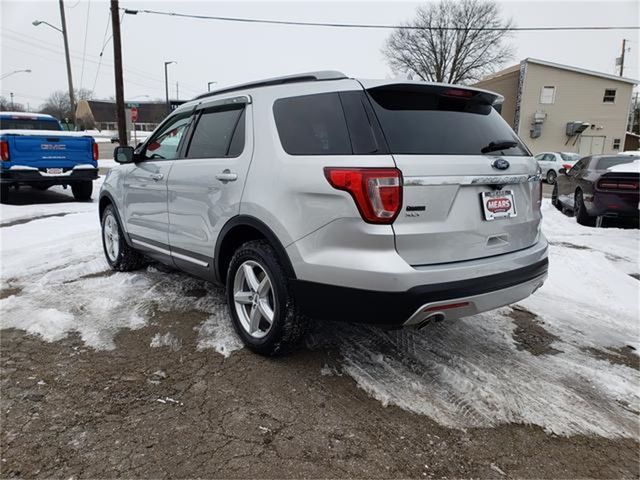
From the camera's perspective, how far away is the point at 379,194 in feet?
8.08

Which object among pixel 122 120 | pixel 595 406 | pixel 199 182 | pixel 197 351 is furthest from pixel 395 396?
pixel 122 120

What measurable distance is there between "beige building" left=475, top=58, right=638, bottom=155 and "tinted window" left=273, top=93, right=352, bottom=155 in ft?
105

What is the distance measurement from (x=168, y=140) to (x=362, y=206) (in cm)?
261

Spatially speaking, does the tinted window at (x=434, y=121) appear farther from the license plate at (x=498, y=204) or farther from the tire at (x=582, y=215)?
the tire at (x=582, y=215)

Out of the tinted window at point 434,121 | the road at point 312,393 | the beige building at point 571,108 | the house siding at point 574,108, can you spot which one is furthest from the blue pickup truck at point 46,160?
the house siding at point 574,108

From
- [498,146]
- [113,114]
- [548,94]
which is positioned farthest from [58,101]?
[498,146]

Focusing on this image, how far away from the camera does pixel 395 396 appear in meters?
2.80

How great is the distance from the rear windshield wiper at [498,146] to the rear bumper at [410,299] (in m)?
0.76

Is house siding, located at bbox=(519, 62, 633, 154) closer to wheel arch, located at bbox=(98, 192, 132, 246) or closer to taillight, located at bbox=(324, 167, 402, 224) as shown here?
wheel arch, located at bbox=(98, 192, 132, 246)

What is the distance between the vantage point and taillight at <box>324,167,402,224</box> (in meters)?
2.46

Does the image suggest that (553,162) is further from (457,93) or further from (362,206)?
Answer: (362,206)

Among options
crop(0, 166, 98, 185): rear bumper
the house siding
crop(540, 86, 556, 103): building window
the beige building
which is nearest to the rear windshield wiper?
crop(0, 166, 98, 185): rear bumper

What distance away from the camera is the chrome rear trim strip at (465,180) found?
8.22ft

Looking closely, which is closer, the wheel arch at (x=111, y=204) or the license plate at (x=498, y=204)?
the license plate at (x=498, y=204)
